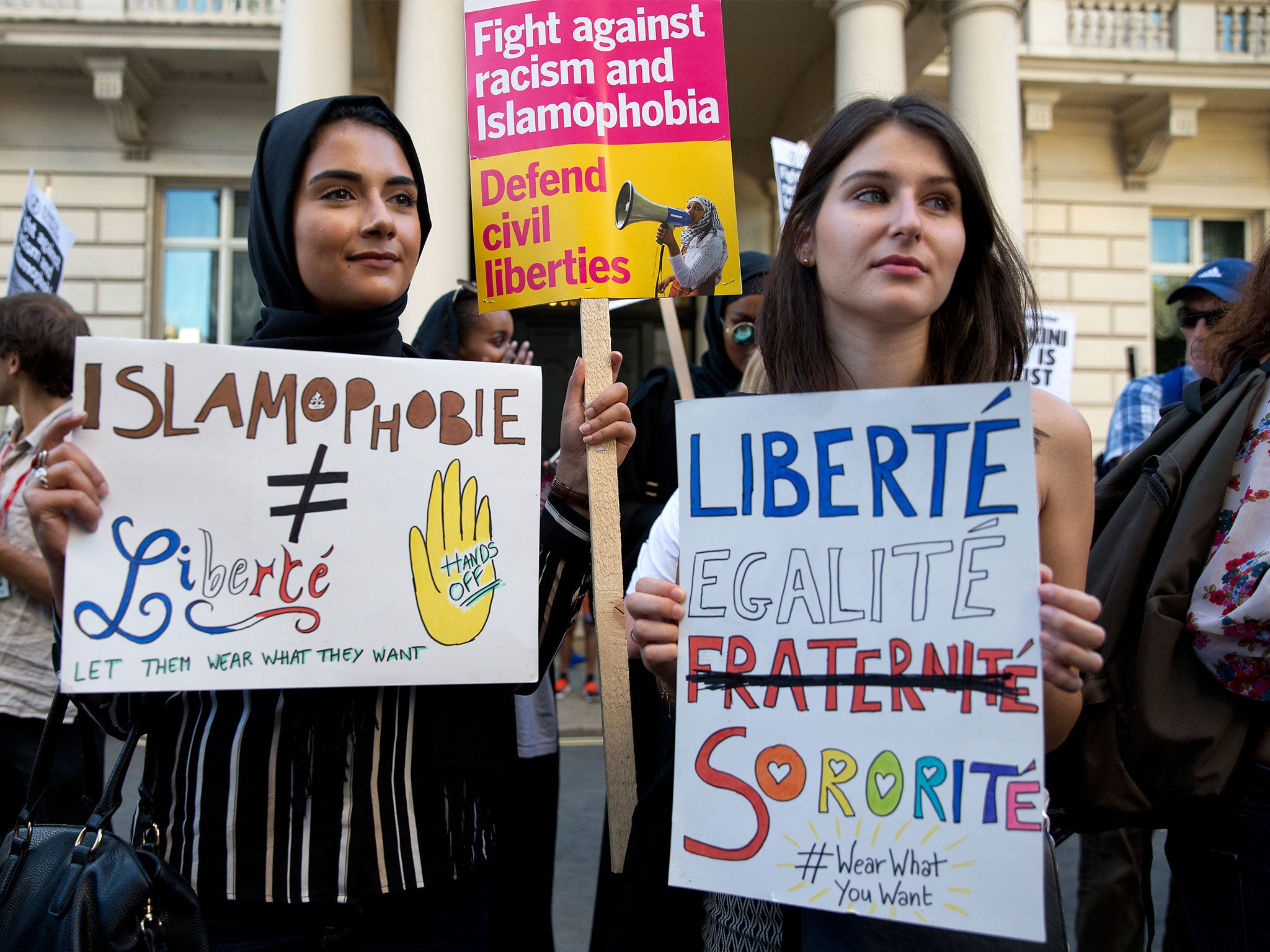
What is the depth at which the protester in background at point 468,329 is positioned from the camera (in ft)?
11.1

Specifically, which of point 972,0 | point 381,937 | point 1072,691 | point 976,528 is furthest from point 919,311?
point 972,0

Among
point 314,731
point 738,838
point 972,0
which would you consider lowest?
point 738,838

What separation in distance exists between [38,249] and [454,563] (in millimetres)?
3655

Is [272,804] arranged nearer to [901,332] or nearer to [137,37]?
[901,332]

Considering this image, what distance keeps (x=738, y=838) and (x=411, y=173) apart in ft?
3.93

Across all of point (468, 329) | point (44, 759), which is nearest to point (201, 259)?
point (468, 329)

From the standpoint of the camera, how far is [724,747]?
1.31m

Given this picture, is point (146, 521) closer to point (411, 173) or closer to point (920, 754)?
point (411, 173)

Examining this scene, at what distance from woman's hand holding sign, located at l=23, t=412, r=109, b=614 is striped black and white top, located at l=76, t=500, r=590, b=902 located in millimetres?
269

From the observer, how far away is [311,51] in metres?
9.00

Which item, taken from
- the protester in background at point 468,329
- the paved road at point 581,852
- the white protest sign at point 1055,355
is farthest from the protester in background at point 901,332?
the white protest sign at point 1055,355

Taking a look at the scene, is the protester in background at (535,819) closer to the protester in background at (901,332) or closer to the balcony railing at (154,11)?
the protester in background at (901,332)

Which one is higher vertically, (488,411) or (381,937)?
(488,411)

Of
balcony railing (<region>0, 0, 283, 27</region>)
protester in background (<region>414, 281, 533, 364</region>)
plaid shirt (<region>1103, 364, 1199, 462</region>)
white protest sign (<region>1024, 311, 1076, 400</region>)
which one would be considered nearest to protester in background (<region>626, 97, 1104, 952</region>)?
protester in background (<region>414, 281, 533, 364</region>)
